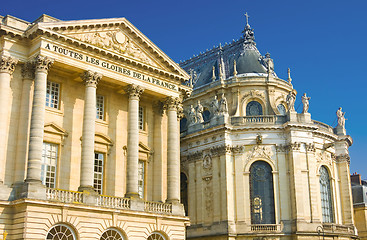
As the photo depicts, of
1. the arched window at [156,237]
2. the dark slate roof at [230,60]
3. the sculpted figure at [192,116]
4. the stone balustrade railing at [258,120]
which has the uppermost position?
the dark slate roof at [230,60]

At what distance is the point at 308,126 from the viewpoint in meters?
42.9

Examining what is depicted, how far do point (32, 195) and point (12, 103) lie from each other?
19.6ft

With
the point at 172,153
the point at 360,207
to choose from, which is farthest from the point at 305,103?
the point at 360,207

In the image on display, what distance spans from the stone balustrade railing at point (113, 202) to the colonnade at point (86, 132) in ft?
2.25

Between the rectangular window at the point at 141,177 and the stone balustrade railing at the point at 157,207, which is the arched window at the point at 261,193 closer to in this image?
the stone balustrade railing at the point at 157,207

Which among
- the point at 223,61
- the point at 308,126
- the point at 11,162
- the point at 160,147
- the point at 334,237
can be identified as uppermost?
the point at 223,61

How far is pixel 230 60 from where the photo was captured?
51562 mm

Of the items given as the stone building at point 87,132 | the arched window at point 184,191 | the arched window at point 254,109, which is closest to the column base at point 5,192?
the stone building at point 87,132

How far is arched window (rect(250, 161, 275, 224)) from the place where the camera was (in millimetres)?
41594

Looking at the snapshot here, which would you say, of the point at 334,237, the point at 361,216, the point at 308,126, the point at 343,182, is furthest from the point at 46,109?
the point at 361,216

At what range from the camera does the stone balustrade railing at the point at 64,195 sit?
26.5 meters

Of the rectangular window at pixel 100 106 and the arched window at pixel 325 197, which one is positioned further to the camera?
the arched window at pixel 325 197

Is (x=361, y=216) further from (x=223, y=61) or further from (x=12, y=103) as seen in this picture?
(x=12, y=103)

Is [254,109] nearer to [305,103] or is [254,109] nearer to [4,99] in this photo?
[305,103]
